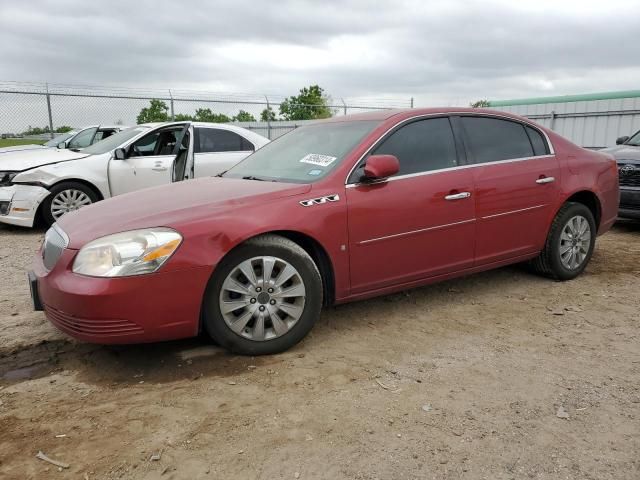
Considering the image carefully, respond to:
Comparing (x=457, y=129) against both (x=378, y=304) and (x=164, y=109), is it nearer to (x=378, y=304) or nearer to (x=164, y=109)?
(x=378, y=304)

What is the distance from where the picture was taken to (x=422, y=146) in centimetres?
395

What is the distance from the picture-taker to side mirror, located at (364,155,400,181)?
3471 mm

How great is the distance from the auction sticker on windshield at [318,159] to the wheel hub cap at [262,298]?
84cm

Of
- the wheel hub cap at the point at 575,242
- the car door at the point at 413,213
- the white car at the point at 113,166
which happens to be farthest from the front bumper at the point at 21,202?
the wheel hub cap at the point at 575,242

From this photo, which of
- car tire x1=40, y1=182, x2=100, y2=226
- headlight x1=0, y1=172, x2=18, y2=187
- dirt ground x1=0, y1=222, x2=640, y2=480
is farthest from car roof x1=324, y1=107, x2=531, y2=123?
headlight x1=0, y1=172, x2=18, y2=187

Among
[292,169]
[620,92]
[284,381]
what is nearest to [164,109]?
[292,169]

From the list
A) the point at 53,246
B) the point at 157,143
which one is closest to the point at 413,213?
the point at 53,246

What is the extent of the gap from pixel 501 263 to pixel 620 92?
2067 centimetres

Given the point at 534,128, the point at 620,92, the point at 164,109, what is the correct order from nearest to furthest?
1. the point at 534,128
2. the point at 164,109
3. the point at 620,92

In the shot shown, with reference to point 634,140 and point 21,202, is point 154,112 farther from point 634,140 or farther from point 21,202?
point 634,140

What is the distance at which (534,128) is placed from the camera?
4.59 metres

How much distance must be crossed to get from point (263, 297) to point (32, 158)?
19.3ft

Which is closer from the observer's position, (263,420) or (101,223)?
(263,420)

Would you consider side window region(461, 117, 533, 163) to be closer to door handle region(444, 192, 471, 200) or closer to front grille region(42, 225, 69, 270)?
door handle region(444, 192, 471, 200)
